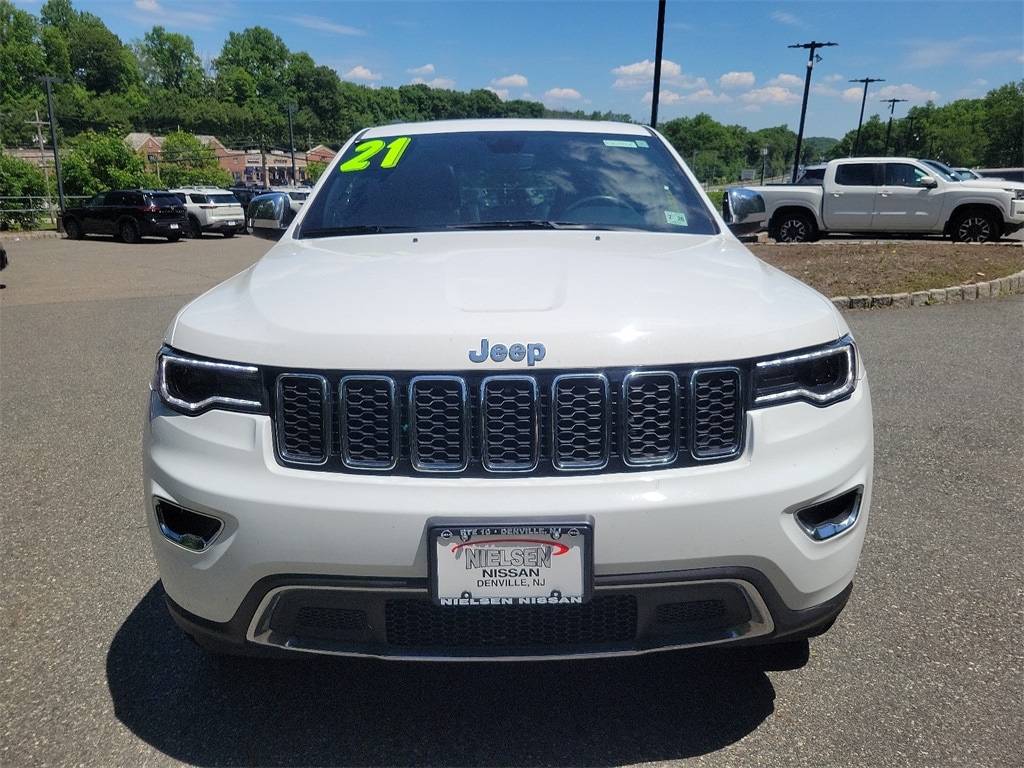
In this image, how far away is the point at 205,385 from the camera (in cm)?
207

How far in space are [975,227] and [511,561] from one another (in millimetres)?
18216

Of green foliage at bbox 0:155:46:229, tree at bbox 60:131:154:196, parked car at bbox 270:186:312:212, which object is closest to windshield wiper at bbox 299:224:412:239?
parked car at bbox 270:186:312:212

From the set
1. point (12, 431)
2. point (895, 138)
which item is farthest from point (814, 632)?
point (895, 138)

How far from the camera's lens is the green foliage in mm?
30516

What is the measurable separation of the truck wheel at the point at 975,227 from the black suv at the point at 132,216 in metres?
21.6

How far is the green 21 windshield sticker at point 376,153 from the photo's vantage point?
11.7 ft

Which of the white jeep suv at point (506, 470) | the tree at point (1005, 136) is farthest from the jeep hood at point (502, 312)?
the tree at point (1005, 136)

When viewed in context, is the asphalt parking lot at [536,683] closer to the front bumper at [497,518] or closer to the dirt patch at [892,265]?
the front bumper at [497,518]

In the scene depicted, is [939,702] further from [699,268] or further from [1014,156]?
[1014,156]

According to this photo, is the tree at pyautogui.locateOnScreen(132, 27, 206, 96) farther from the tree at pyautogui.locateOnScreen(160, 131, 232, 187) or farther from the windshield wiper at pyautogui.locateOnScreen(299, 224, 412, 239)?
the windshield wiper at pyautogui.locateOnScreen(299, 224, 412, 239)

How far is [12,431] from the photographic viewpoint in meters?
5.32

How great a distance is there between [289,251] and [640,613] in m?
1.78

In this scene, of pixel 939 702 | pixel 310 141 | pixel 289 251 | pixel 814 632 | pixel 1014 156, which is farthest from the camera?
pixel 310 141

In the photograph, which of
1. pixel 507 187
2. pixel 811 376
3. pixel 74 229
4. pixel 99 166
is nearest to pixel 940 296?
pixel 507 187
